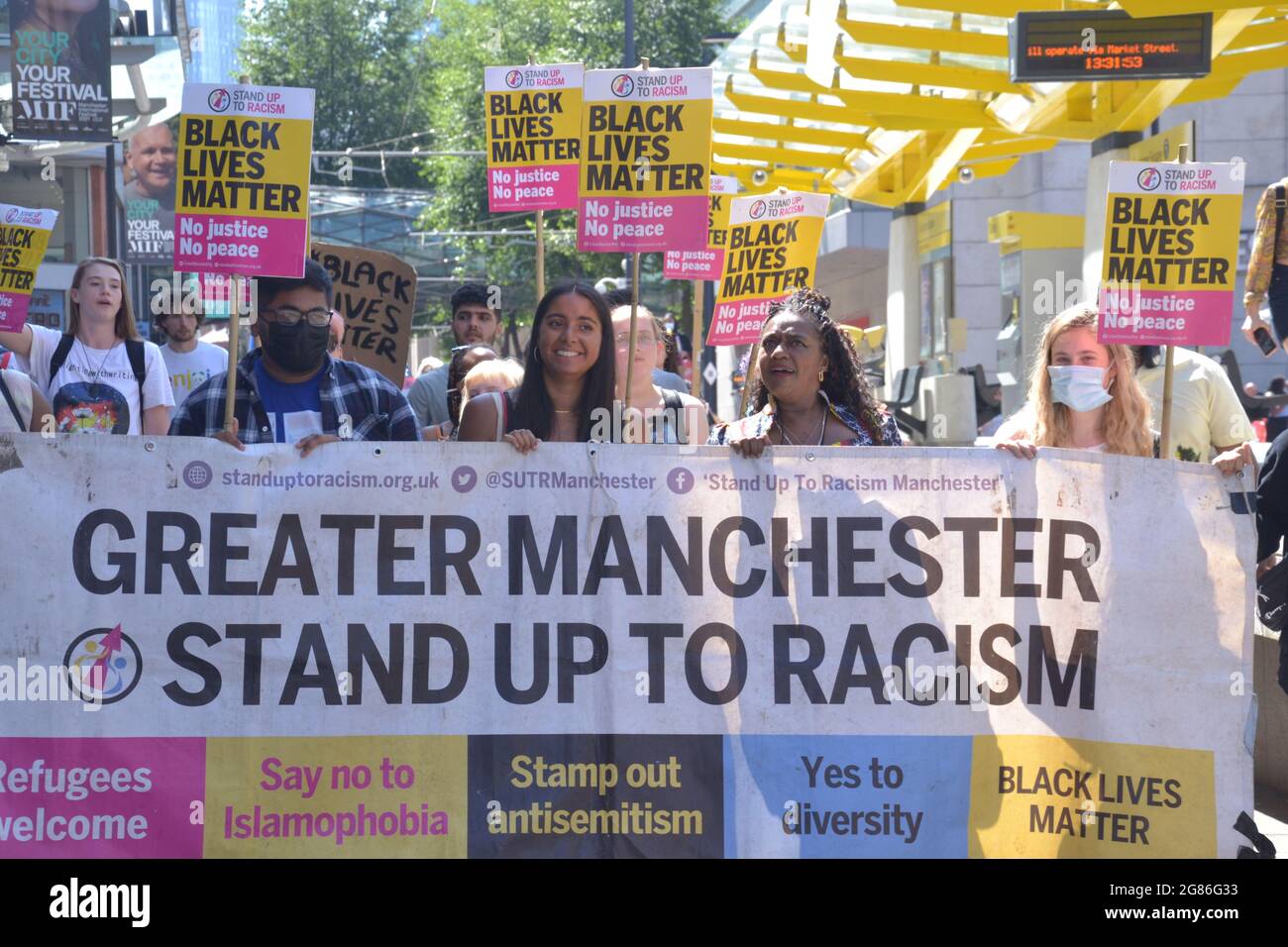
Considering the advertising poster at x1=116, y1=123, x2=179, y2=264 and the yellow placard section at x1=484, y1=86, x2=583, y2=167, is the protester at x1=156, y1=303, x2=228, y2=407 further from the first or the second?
the advertising poster at x1=116, y1=123, x2=179, y2=264

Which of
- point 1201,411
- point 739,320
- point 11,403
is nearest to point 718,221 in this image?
point 739,320

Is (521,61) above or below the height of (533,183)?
above

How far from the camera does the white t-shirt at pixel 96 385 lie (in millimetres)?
7922

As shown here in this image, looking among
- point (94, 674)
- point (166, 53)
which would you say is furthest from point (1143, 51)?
point (166, 53)

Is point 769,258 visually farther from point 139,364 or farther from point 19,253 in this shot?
point 19,253

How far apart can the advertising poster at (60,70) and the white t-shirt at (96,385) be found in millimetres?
7868

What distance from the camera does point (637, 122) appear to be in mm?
6387

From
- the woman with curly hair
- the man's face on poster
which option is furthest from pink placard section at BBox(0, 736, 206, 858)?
the man's face on poster

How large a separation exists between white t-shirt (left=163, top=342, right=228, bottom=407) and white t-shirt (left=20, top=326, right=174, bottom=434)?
3.90ft

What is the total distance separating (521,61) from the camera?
4853 cm

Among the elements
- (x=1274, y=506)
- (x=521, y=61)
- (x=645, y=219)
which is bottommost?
(x=1274, y=506)

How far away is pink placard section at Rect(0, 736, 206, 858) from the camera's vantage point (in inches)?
187

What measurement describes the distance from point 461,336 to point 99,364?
1780 mm

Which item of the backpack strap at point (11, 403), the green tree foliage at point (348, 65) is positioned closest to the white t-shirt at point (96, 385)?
the backpack strap at point (11, 403)
